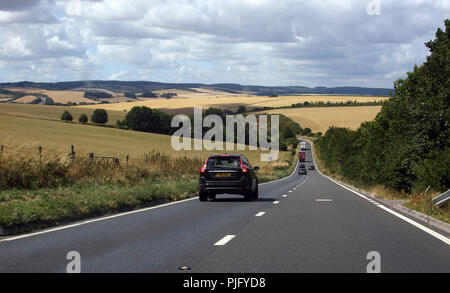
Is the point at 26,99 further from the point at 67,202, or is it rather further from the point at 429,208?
the point at 429,208

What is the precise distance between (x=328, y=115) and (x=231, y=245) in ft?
555

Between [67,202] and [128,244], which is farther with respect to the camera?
[67,202]

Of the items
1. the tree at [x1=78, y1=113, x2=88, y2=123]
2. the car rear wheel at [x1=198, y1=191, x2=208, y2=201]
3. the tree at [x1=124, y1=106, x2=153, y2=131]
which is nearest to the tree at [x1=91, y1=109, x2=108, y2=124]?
the tree at [x1=78, y1=113, x2=88, y2=123]

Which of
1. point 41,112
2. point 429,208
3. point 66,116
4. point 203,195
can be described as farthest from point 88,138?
point 429,208

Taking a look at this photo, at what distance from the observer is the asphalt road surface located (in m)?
8.08

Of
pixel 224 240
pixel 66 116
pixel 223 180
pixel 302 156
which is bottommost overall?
pixel 302 156

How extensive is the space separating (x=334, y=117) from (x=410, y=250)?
162943mm

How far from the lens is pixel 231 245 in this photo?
10.1 meters

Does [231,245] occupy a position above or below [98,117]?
above

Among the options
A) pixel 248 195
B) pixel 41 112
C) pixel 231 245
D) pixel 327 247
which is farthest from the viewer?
pixel 41 112

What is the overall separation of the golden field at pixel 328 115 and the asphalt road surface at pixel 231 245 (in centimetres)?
13575

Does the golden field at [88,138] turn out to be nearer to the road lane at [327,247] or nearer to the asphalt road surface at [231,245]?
the asphalt road surface at [231,245]

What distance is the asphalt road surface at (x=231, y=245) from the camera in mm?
8078
